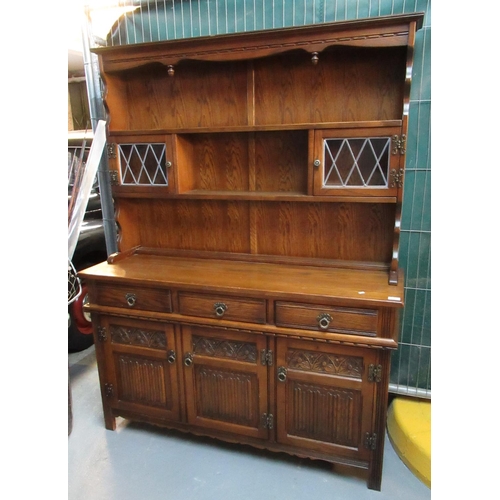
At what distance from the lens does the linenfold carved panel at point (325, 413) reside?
5.31 feet

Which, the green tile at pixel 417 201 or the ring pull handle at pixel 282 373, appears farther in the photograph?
the green tile at pixel 417 201

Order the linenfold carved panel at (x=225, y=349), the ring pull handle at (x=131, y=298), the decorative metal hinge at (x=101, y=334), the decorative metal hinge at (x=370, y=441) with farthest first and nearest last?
1. the decorative metal hinge at (x=101, y=334)
2. the ring pull handle at (x=131, y=298)
3. the linenfold carved panel at (x=225, y=349)
4. the decorative metal hinge at (x=370, y=441)

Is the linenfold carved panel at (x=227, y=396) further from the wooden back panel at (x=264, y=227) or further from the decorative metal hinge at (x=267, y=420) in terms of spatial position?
the wooden back panel at (x=264, y=227)

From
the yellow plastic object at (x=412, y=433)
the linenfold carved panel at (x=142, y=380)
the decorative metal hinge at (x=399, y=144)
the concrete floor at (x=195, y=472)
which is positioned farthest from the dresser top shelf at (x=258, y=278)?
the concrete floor at (x=195, y=472)

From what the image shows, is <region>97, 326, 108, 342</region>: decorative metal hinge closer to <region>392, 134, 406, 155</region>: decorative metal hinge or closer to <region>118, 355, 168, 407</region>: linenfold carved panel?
<region>118, 355, 168, 407</region>: linenfold carved panel

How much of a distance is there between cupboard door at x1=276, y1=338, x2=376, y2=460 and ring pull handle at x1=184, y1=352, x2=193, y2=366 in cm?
42

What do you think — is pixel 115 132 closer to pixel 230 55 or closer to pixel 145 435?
pixel 230 55

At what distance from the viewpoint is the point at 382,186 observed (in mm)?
1624

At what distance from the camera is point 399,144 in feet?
5.03

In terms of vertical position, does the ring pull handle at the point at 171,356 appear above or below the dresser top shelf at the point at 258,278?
below

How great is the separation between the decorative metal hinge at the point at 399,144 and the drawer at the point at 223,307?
82 centimetres

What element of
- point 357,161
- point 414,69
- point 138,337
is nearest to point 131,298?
point 138,337

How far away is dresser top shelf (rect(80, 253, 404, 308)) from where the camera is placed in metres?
1.54

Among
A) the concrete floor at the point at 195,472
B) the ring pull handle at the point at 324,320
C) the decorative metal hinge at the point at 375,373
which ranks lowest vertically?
the concrete floor at the point at 195,472
